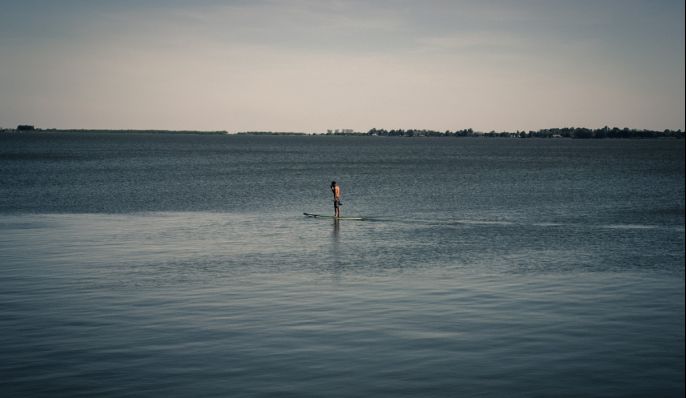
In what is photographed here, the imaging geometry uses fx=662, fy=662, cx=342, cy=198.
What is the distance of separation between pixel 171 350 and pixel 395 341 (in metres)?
5.06

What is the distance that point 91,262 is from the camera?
25.2m

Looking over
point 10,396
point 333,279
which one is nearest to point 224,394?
point 10,396

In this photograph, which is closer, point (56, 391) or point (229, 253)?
point (56, 391)

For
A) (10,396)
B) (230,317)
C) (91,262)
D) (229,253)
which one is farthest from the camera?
(229,253)

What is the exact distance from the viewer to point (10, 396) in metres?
12.2

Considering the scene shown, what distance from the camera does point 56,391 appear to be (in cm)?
1247

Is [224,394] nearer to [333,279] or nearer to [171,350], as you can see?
[171,350]

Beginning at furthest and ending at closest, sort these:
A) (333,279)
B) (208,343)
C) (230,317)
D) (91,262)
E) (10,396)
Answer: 1. (91,262)
2. (333,279)
3. (230,317)
4. (208,343)
5. (10,396)

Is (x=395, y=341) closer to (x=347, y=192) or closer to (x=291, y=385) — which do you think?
(x=291, y=385)

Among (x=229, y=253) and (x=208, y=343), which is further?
(x=229, y=253)

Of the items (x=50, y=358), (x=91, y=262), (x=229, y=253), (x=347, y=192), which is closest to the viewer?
(x=50, y=358)

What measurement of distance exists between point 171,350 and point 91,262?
12057 millimetres

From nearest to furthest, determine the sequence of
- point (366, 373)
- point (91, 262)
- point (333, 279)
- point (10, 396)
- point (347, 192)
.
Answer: point (10, 396), point (366, 373), point (333, 279), point (91, 262), point (347, 192)

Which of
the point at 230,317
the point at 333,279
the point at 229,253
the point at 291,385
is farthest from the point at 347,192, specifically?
the point at 291,385
